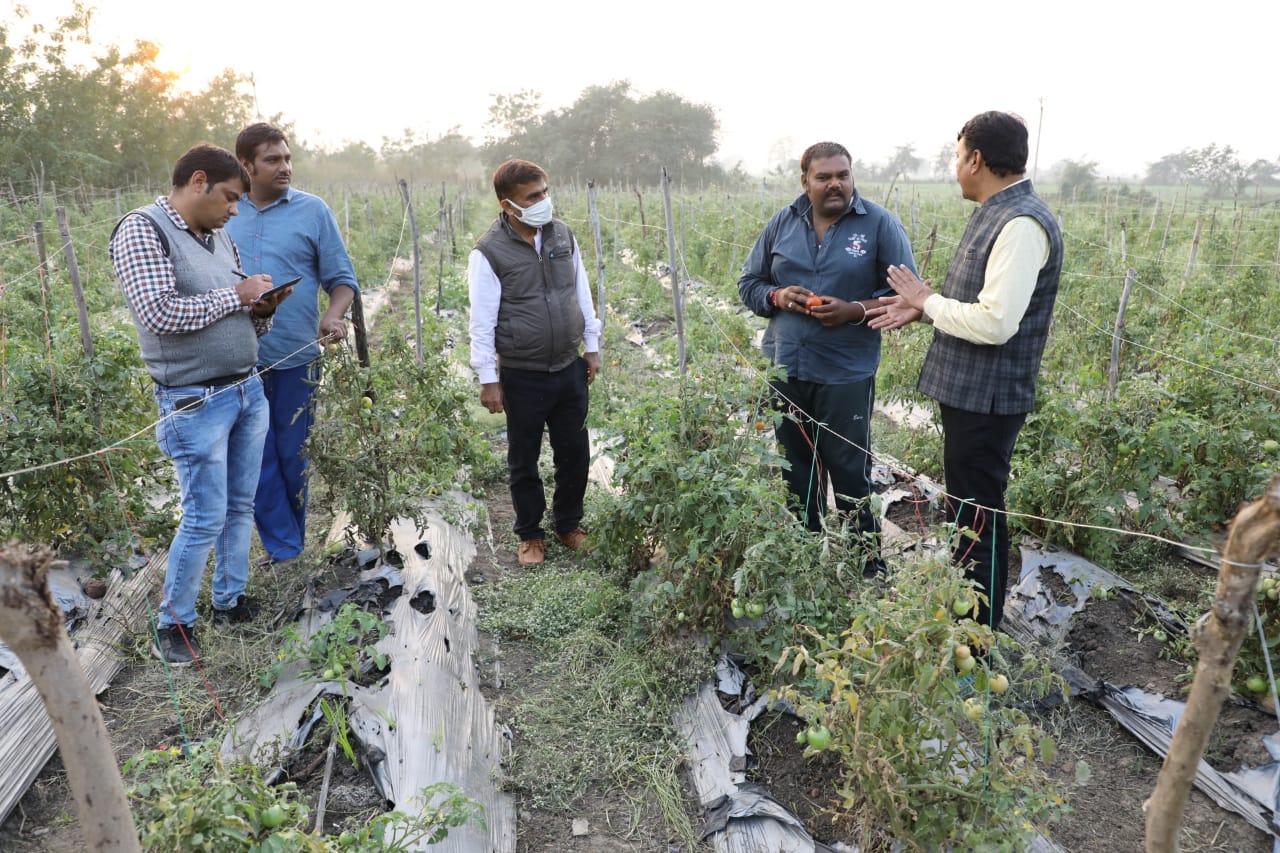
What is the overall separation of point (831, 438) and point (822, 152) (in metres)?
1.13

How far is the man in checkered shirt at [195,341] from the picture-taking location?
2645mm

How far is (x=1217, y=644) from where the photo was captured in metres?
1.17

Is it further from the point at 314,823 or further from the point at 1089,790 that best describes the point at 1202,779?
the point at 314,823

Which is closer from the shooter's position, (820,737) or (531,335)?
(820,737)

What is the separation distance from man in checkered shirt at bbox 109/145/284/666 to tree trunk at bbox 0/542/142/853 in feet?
5.66

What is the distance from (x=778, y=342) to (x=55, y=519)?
3069mm

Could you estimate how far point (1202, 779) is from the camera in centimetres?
238

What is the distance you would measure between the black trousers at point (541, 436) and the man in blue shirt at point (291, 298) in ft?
2.69

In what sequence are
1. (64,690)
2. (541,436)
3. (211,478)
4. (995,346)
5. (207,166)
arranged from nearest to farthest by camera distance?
(64,690) → (995,346) → (207,166) → (211,478) → (541,436)

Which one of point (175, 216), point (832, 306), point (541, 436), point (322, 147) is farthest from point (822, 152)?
point (322, 147)

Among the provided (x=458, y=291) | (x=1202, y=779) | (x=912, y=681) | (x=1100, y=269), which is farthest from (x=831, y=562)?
(x=1100, y=269)

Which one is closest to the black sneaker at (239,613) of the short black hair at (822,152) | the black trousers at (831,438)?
the black trousers at (831,438)

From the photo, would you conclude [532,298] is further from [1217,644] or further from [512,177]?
[1217,644]

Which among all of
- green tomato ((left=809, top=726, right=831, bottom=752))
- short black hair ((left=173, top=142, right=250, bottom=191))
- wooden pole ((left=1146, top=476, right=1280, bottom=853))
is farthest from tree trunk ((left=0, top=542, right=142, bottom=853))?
short black hair ((left=173, top=142, right=250, bottom=191))
